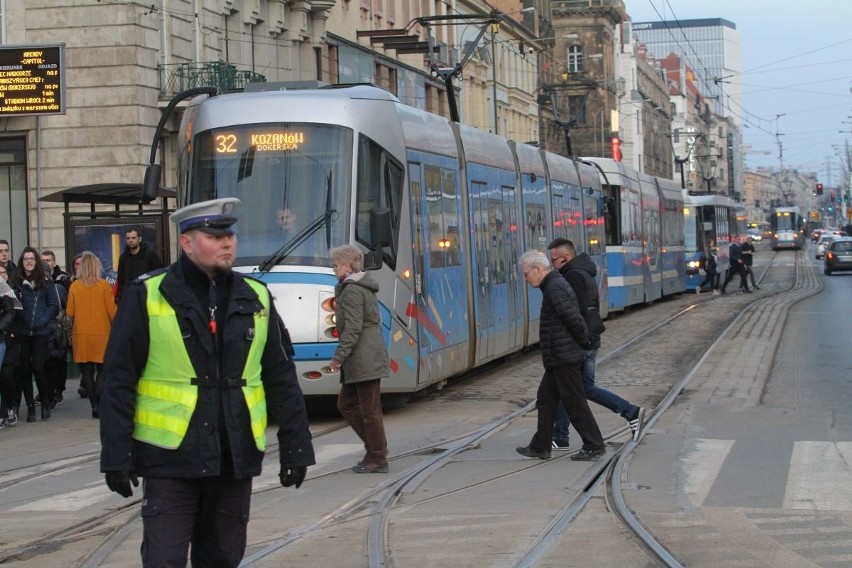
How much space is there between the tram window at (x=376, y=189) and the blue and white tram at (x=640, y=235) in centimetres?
1610

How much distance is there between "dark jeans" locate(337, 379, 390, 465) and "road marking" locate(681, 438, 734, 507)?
2216 millimetres

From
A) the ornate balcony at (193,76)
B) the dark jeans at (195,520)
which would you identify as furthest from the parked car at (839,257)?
the dark jeans at (195,520)

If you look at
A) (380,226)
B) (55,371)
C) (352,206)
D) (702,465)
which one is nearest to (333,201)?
(352,206)

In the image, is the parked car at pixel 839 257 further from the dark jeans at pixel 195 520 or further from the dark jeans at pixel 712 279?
the dark jeans at pixel 195 520

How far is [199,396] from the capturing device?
5.35 metres

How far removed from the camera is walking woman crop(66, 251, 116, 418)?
50.7 ft

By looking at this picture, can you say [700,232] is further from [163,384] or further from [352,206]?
[163,384]

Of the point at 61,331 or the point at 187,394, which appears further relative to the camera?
the point at 61,331

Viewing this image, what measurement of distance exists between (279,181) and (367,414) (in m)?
3.77

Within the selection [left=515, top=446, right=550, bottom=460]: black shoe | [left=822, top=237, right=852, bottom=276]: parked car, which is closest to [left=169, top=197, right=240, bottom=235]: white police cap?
[left=515, top=446, right=550, bottom=460]: black shoe

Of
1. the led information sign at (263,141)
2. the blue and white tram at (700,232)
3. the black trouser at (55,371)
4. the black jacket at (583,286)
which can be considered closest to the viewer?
the black jacket at (583,286)

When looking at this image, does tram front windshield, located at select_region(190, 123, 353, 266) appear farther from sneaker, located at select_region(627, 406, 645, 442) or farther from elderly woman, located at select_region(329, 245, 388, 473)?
sneaker, located at select_region(627, 406, 645, 442)

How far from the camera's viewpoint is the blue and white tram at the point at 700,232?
46812 mm

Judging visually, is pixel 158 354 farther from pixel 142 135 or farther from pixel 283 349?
pixel 142 135
